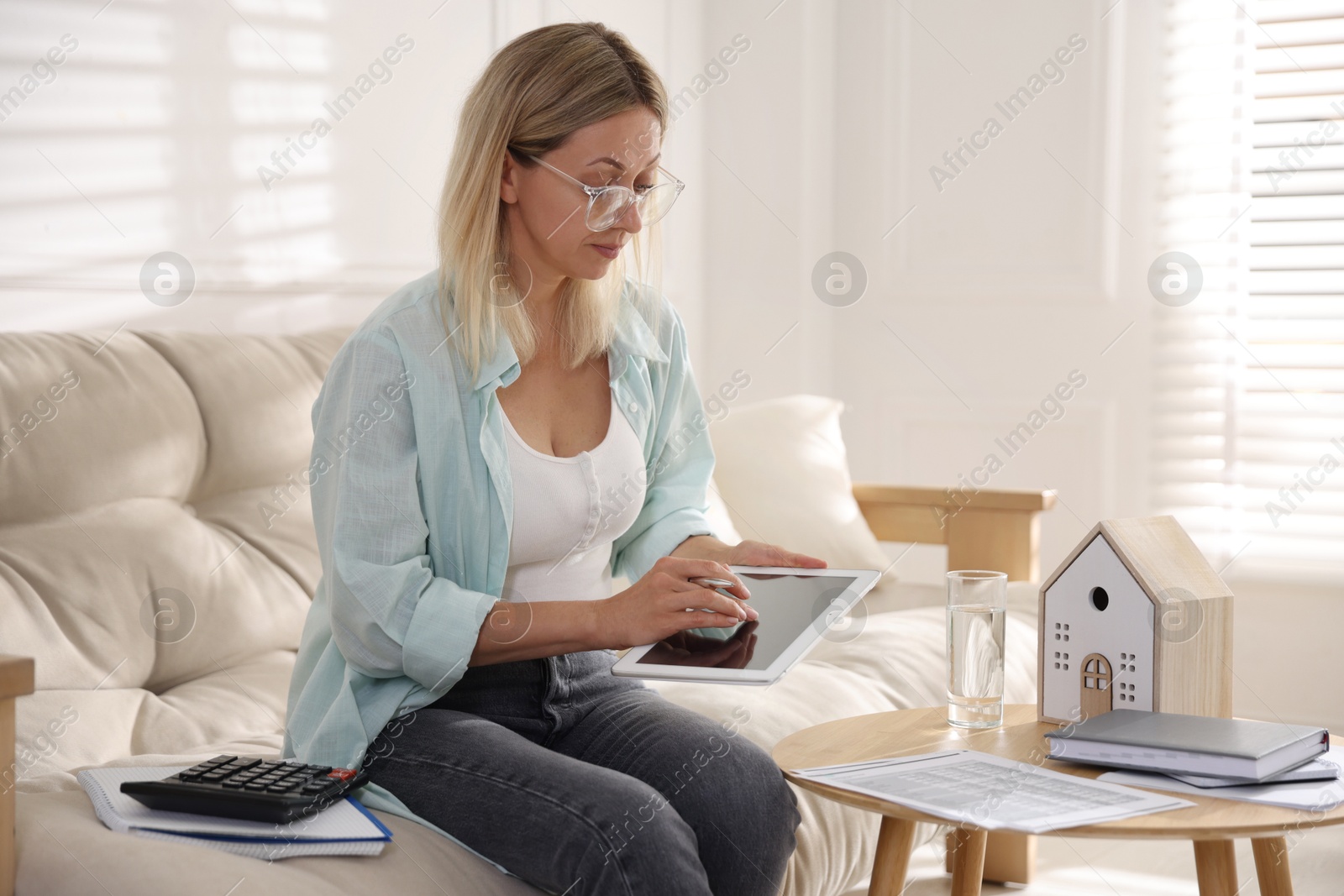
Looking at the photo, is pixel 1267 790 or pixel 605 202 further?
pixel 605 202

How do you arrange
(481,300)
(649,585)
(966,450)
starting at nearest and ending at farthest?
(649,585) < (481,300) < (966,450)

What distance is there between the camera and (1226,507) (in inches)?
120

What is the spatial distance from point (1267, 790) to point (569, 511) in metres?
0.68

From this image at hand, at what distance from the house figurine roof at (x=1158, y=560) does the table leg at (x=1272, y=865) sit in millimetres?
216

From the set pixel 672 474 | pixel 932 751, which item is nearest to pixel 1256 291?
pixel 672 474

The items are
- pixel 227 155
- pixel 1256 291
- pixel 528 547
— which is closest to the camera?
pixel 528 547

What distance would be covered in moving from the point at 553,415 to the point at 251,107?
1.01 metres

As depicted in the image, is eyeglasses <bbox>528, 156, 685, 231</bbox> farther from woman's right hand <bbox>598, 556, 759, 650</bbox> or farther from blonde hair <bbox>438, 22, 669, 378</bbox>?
woman's right hand <bbox>598, 556, 759, 650</bbox>

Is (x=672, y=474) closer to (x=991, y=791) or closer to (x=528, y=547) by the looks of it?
(x=528, y=547)

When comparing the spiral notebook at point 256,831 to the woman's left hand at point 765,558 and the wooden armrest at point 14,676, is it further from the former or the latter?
the woman's left hand at point 765,558

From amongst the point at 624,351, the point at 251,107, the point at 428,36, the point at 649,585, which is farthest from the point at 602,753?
the point at 428,36

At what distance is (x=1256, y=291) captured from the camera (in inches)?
118

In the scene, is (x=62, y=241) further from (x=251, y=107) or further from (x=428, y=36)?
(x=428, y=36)

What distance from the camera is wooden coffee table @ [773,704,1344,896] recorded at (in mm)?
1010
